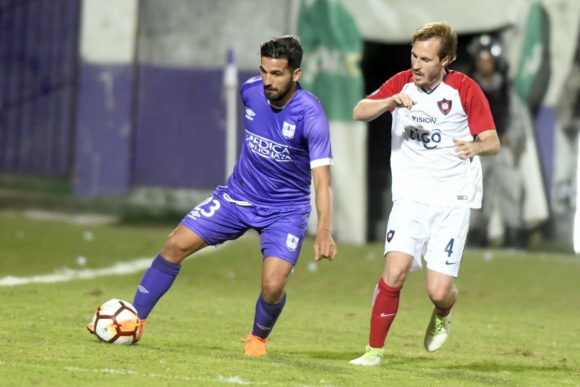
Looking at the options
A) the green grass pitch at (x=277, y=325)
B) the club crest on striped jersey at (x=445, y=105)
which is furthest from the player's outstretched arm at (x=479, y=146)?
the green grass pitch at (x=277, y=325)

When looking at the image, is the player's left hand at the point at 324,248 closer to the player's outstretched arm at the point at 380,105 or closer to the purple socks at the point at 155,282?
the player's outstretched arm at the point at 380,105

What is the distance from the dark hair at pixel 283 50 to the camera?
6688 millimetres

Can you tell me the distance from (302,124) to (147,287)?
150cm

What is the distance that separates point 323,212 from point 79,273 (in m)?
5.96

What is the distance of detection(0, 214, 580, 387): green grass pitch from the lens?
589 centimetres

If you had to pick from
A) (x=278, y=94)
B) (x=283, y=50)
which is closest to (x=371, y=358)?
(x=278, y=94)

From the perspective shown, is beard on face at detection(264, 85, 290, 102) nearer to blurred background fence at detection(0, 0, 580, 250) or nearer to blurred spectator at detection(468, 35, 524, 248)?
blurred background fence at detection(0, 0, 580, 250)

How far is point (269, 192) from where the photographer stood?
7082 mm

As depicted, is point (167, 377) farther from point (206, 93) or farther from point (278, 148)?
point (206, 93)

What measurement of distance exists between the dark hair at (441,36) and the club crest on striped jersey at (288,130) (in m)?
0.97

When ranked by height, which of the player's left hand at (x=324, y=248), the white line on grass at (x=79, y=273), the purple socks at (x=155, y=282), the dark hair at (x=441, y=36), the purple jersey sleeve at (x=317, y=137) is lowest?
the white line on grass at (x=79, y=273)

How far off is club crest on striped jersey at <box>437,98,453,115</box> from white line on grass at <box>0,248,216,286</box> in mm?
5446

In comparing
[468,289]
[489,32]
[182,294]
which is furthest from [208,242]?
[489,32]

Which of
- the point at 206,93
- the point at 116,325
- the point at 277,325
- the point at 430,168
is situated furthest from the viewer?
the point at 206,93
